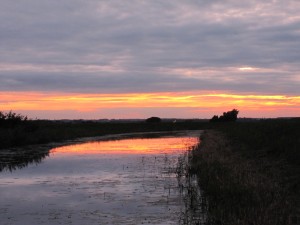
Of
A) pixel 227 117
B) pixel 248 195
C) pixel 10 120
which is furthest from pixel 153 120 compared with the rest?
pixel 248 195

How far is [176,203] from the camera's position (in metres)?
13.6

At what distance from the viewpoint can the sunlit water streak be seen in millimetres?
11859

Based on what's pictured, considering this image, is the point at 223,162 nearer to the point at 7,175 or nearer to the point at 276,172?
the point at 276,172

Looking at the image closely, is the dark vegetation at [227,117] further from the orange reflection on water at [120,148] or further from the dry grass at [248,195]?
the dry grass at [248,195]

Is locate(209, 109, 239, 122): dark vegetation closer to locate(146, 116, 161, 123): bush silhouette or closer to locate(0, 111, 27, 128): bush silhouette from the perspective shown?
locate(146, 116, 161, 123): bush silhouette

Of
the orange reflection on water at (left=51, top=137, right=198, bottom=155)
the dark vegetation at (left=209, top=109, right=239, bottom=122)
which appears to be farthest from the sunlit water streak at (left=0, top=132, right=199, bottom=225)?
the dark vegetation at (left=209, top=109, right=239, bottom=122)

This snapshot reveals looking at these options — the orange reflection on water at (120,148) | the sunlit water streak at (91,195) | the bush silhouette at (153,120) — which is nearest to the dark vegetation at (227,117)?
the bush silhouette at (153,120)

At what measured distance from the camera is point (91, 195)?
15031 millimetres

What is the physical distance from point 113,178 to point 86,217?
728cm

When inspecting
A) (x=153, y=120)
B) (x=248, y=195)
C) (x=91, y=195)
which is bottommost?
(x=91, y=195)

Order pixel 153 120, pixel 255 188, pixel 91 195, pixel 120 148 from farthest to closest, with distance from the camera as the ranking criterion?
pixel 153 120, pixel 120 148, pixel 91 195, pixel 255 188

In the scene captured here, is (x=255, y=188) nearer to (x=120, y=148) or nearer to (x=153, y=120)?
(x=120, y=148)

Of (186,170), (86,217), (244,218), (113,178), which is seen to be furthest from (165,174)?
(244,218)

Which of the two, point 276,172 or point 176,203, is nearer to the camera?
point 176,203
